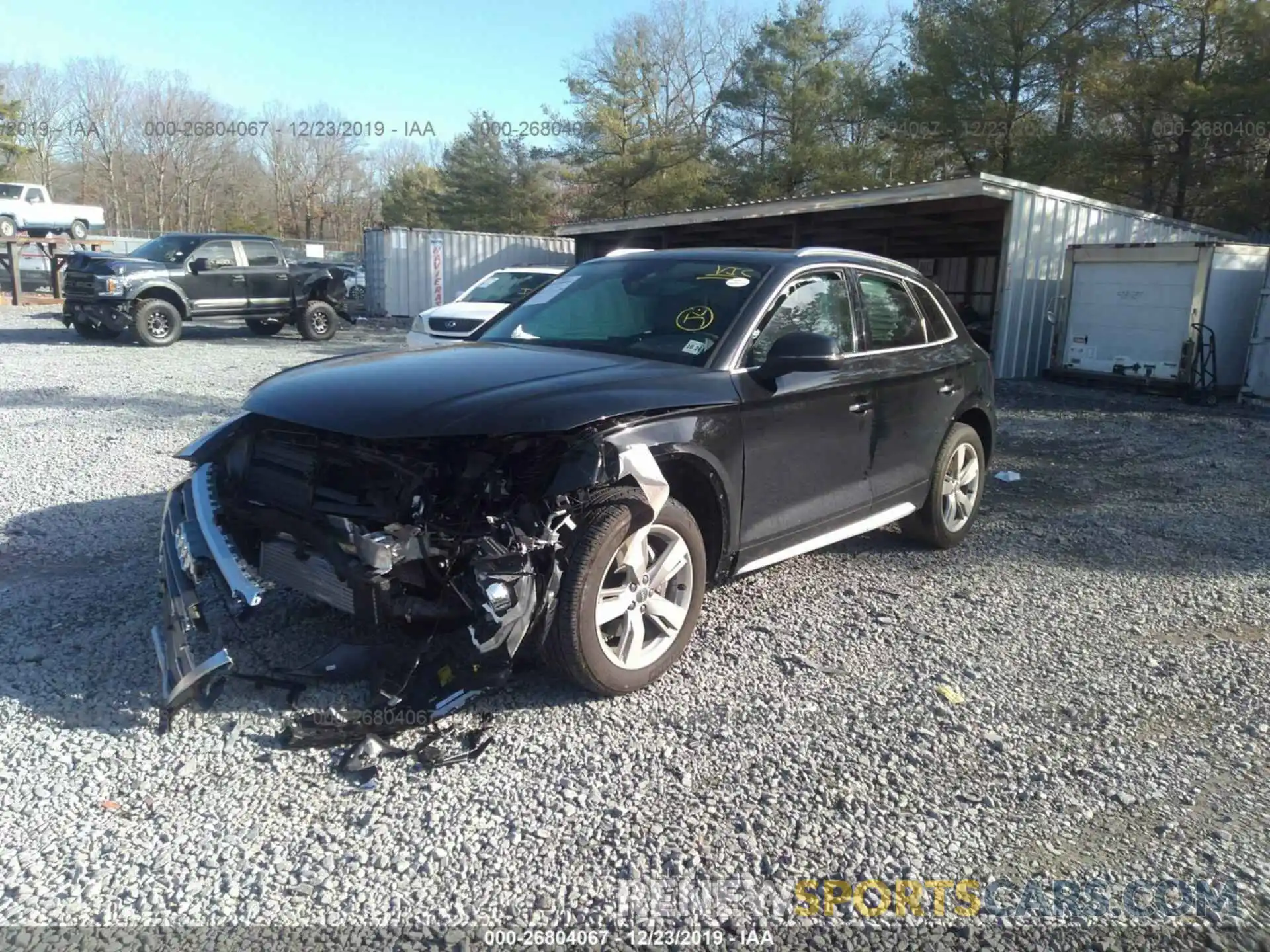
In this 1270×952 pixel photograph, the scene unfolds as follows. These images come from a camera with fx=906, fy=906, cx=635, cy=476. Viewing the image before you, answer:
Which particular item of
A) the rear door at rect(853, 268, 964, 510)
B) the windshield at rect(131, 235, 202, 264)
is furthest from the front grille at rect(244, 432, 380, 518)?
the windshield at rect(131, 235, 202, 264)

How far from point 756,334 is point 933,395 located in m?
1.61

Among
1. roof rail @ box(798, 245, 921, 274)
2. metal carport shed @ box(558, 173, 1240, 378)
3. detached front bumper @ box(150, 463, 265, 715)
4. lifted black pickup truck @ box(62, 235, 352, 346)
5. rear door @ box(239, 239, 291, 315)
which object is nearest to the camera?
detached front bumper @ box(150, 463, 265, 715)

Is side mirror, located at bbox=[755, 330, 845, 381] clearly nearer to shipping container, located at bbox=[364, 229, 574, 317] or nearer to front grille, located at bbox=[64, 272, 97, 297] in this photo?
front grille, located at bbox=[64, 272, 97, 297]

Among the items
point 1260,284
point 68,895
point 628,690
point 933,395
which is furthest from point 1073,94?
point 68,895

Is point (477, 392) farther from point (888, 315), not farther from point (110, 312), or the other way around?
point (110, 312)

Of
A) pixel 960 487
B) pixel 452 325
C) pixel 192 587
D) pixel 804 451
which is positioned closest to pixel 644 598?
pixel 804 451

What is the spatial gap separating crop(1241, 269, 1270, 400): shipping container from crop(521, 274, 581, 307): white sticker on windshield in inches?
464

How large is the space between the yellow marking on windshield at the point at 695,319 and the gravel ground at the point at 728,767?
1431 millimetres

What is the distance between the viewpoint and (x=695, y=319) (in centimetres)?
426

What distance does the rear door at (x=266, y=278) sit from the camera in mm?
16844

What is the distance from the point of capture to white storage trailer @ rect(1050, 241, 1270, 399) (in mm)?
12852

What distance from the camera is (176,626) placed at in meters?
3.28

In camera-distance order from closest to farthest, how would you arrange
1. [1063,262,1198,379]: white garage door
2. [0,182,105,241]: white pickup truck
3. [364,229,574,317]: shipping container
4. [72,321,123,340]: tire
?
[1063,262,1198,379]: white garage door → [72,321,123,340]: tire → [364,229,574,317]: shipping container → [0,182,105,241]: white pickup truck

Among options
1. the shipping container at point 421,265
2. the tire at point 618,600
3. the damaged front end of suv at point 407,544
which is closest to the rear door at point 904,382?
the tire at point 618,600
